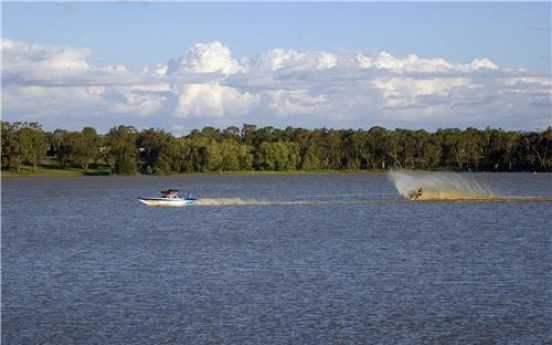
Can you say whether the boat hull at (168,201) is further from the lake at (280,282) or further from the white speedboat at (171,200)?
the lake at (280,282)

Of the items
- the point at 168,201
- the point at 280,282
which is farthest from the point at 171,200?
the point at 280,282

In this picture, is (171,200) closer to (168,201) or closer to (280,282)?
(168,201)

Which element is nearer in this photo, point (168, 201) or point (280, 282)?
point (280, 282)

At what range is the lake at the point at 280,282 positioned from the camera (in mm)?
30484

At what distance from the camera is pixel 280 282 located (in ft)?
131

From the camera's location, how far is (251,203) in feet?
324

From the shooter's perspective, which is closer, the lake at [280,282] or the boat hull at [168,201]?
the lake at [280,282]

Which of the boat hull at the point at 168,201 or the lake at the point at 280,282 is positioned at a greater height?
the boat hull at the point at 168,201

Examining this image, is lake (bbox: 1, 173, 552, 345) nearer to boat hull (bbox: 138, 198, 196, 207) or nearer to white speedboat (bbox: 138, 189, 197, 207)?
white speedboat (bbox: 138, 189, 197, 207)

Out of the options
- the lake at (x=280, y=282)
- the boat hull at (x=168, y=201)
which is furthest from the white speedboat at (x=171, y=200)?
the lake at (x=280, y=282)

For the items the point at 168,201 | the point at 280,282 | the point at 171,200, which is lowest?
the point at 280,282

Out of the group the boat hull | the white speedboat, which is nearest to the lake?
the white speedboat

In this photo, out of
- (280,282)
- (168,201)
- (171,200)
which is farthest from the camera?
(168,201)

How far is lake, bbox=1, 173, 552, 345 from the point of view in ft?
100
